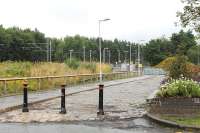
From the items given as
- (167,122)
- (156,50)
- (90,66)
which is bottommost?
(167,122)

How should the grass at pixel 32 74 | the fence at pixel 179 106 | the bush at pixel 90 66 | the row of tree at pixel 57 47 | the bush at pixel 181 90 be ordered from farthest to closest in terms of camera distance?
the row of tree at pixel 57 47, the bush at pixel 90 66, the grass at pixel 32 74, the bush at pixel 181 90, the fence at pixel 179 106

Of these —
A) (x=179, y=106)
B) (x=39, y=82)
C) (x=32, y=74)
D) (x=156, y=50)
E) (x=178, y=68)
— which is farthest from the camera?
(x=156, y=50)

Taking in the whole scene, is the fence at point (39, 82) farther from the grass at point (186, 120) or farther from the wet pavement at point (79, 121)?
the grass at point (186, 120)

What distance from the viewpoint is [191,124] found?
13336 mm

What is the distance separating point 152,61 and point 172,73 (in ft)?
399

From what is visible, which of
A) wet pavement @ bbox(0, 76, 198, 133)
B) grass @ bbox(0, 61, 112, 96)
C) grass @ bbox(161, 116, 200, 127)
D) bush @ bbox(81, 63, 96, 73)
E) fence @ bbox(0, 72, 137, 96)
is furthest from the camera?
bush @ bbox(81, 63, 96, 73)

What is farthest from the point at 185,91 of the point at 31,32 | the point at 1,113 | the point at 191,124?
the point at 31,32

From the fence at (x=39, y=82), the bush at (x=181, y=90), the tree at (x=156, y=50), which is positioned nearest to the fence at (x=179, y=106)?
the bush at (x=181, y=90)

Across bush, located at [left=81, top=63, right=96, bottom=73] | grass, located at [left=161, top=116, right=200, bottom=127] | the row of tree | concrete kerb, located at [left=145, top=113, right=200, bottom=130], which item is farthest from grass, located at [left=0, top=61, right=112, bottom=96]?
the row of tree

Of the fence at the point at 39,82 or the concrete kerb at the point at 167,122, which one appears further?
the fence at the point at 39,82

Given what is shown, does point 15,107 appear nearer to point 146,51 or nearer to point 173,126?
point 173,126

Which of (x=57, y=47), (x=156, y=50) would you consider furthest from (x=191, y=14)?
(x=57, y=47)

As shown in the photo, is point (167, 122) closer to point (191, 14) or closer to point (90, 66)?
point (191, 14)

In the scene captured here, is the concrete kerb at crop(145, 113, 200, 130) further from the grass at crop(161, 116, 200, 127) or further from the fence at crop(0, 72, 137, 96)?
the fence at crop(0, 72, 137, 96)
